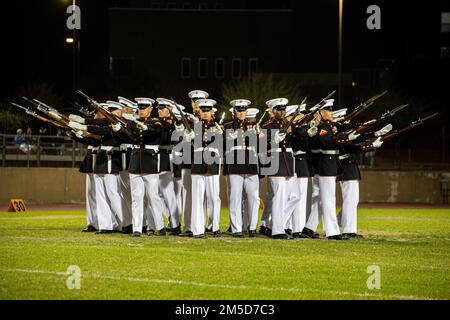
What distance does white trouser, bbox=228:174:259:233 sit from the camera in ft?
51.7

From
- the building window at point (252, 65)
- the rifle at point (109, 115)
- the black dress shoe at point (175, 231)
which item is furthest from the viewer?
the building window at point (252, 65)

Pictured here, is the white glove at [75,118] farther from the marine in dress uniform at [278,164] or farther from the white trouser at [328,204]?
the white trouser at [328,204]

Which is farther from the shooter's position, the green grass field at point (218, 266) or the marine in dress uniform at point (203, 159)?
the marine in dress uniform at point (203, 159)

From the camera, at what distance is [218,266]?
38.3 ft

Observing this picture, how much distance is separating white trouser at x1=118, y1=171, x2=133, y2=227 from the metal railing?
1091cm

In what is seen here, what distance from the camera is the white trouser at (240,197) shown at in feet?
51.7

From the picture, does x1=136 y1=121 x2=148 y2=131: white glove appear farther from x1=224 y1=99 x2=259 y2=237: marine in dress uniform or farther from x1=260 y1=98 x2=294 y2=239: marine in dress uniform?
x1=260 y1=98 x2=294 y2=239: marine in dress uniform

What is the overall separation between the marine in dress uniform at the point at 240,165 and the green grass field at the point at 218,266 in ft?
2.10

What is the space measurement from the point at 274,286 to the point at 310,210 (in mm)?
6187

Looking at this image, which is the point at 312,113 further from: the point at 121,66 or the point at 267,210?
the point at 121,66

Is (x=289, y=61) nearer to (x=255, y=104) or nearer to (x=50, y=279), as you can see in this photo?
(x=255, y=104)

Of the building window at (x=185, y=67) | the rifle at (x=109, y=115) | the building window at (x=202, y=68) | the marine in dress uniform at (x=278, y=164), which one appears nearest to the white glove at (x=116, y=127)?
the rifle at (x=109, y=115)
